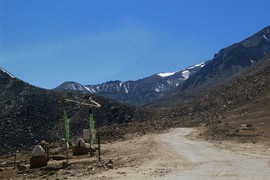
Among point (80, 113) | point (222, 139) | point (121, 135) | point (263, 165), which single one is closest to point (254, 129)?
point (222, 139)

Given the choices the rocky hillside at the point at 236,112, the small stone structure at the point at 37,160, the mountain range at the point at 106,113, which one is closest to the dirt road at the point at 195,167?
the small stone structure at the point at 37,160

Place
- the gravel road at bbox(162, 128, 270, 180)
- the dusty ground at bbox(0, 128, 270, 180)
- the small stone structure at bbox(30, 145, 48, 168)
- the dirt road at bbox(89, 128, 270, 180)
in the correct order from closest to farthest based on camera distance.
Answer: the gravel road at bbox(162, 128, 270, 180)
the dirt road at bbox(89, 128, 270, 180)
the dusty ground at bbox(0, 128, 270, 180)
the small stone structure at bbox(30, 145, 48, 168)

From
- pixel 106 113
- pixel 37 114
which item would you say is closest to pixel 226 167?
pixel 37 114

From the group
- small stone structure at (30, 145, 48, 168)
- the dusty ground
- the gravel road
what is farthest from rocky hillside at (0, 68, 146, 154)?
the gravel road

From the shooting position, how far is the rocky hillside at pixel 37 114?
8088 cm

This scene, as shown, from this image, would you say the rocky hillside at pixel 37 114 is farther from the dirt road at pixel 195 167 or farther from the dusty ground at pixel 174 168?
the dirt road at pixel 195 167

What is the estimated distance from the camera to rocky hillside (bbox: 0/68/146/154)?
8088 centimetres

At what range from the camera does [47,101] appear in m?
102

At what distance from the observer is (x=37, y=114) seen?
94188 mm

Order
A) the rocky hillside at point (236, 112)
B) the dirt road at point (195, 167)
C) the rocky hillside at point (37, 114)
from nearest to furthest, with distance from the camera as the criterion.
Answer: the dirt road at point (195, 167)
the rocky hillside at point (236, 112)
the rocky hillside at point (37, 114)

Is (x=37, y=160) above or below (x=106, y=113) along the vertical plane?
below

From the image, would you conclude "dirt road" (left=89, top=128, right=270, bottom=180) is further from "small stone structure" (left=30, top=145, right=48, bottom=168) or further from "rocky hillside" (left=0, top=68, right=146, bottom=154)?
"rocky hillside" (left=0, top=68, right=146, bottom=154)

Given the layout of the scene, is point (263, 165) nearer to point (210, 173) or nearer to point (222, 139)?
point (210, 173)

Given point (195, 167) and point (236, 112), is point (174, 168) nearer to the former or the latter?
point (195, 167)
